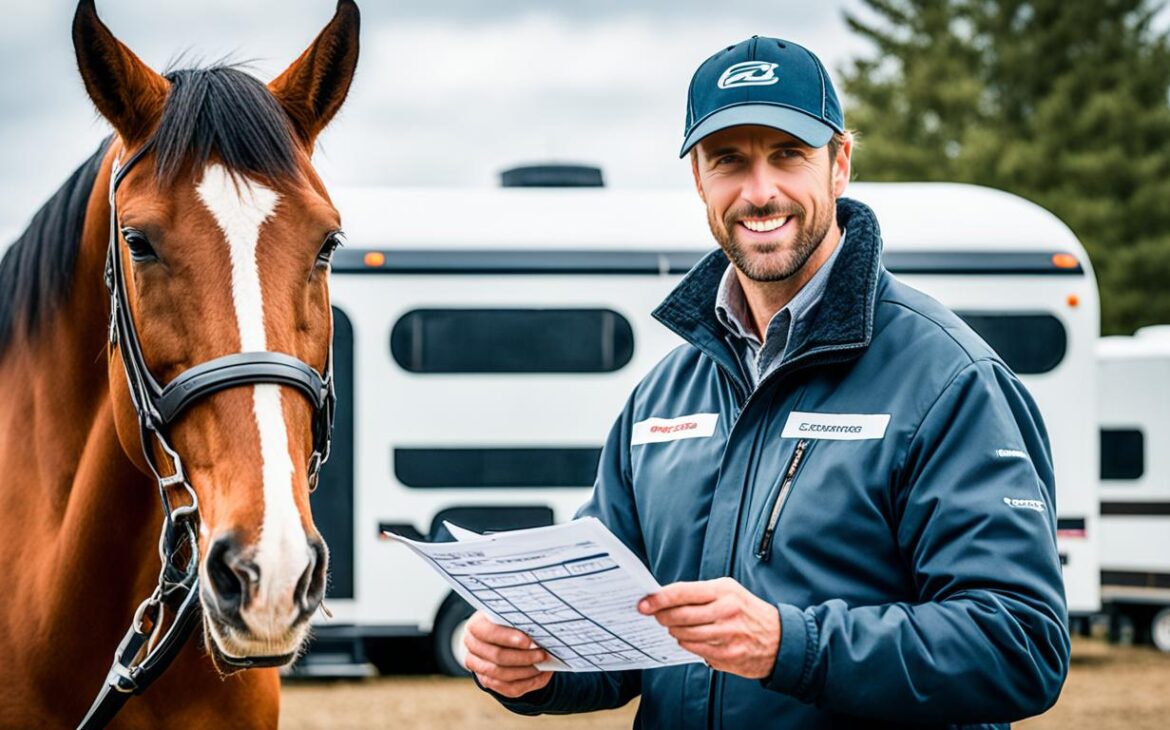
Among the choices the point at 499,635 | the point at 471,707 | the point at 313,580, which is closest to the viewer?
the point at 313,580

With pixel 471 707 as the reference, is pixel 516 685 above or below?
above

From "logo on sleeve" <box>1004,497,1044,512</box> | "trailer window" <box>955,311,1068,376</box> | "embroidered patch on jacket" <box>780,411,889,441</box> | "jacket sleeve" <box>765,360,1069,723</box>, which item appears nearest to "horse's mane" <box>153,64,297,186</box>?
"embroidered patch on jacket" <box>780,411,889,441</box>

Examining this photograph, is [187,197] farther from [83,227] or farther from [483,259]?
[483,259]

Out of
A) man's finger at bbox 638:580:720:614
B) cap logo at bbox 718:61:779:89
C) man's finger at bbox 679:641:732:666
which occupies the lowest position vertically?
man's finger at bbox 679:641:732:666

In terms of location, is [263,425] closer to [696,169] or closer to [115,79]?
[115,79]

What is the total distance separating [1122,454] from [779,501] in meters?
9.48

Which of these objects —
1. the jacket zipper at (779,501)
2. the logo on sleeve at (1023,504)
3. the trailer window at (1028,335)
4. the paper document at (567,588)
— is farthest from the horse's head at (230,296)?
the trailer window at (1028,335)

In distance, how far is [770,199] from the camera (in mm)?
2158

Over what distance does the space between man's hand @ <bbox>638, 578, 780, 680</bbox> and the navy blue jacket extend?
3 cm

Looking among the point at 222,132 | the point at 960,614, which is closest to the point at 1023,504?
the point at 960,614

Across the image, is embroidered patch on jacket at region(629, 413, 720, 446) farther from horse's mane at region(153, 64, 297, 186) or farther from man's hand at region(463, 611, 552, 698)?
horse's mane at region(153, 64, 297, 186)

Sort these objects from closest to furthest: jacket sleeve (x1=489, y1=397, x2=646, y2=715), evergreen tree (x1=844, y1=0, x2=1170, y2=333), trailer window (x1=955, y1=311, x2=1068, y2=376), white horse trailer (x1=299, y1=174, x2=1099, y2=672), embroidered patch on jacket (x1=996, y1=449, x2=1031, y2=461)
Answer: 1. embroidered patch on jacket (x1=996, y1=449, x2=1031, y2=461)
2. jacket sleeve (x1=489, y1=397, x2=646, y2=715)
3. white horse trailer (x1=299, y1=174, x2=1099, y2=672)
4. trailer window (x1=955, y1=311, x2=1068, y2=376)
5. evergreen tree (x1=844, y1=0, x2=1170, y2=333)

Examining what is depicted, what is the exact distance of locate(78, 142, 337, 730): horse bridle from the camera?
81.8 inches

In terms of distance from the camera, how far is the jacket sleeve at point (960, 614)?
1793 millimetres
